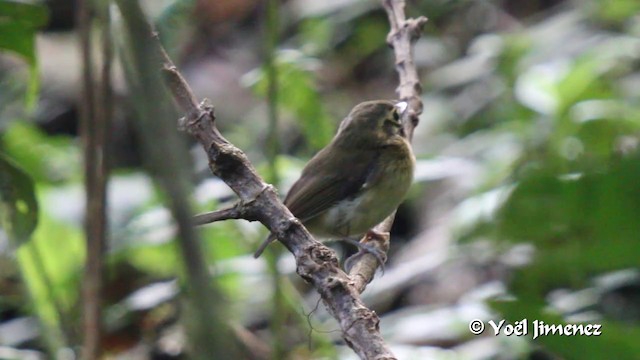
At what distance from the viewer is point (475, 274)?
5.04m

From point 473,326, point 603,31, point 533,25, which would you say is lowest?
point 473,326

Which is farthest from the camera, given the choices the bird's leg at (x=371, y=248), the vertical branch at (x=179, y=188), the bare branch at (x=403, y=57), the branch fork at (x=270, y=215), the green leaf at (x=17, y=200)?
the bare branch at (x=403, y=57)

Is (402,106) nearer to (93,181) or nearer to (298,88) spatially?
(298,88)

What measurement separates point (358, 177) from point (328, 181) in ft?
0.40

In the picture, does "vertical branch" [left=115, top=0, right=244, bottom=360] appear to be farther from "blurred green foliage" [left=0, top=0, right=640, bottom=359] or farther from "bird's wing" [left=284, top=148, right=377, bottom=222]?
"bird's wing" [left=284, top=148, right=377, bottom=222]

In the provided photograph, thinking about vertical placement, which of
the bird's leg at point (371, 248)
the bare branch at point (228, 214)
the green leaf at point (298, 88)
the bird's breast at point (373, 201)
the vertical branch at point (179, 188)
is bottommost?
the vertical branch at point (179, 188)

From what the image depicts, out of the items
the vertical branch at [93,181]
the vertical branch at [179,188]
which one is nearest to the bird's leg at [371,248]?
the vertical branch at [93,181]

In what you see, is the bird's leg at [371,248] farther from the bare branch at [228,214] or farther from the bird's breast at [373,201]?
the bare branch at [228,214]

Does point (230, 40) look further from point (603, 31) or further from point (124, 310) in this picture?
point (124, 310)

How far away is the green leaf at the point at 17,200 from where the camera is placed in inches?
98.3

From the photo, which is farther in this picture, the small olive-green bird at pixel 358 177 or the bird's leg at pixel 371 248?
the small olive-green bird at pixel 358 177

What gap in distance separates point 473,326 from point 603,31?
352cm

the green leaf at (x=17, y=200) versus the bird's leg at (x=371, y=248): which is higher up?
the bird's leg at (x=371, y=248)

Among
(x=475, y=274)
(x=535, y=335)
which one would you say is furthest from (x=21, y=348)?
(x=535, y=335)
